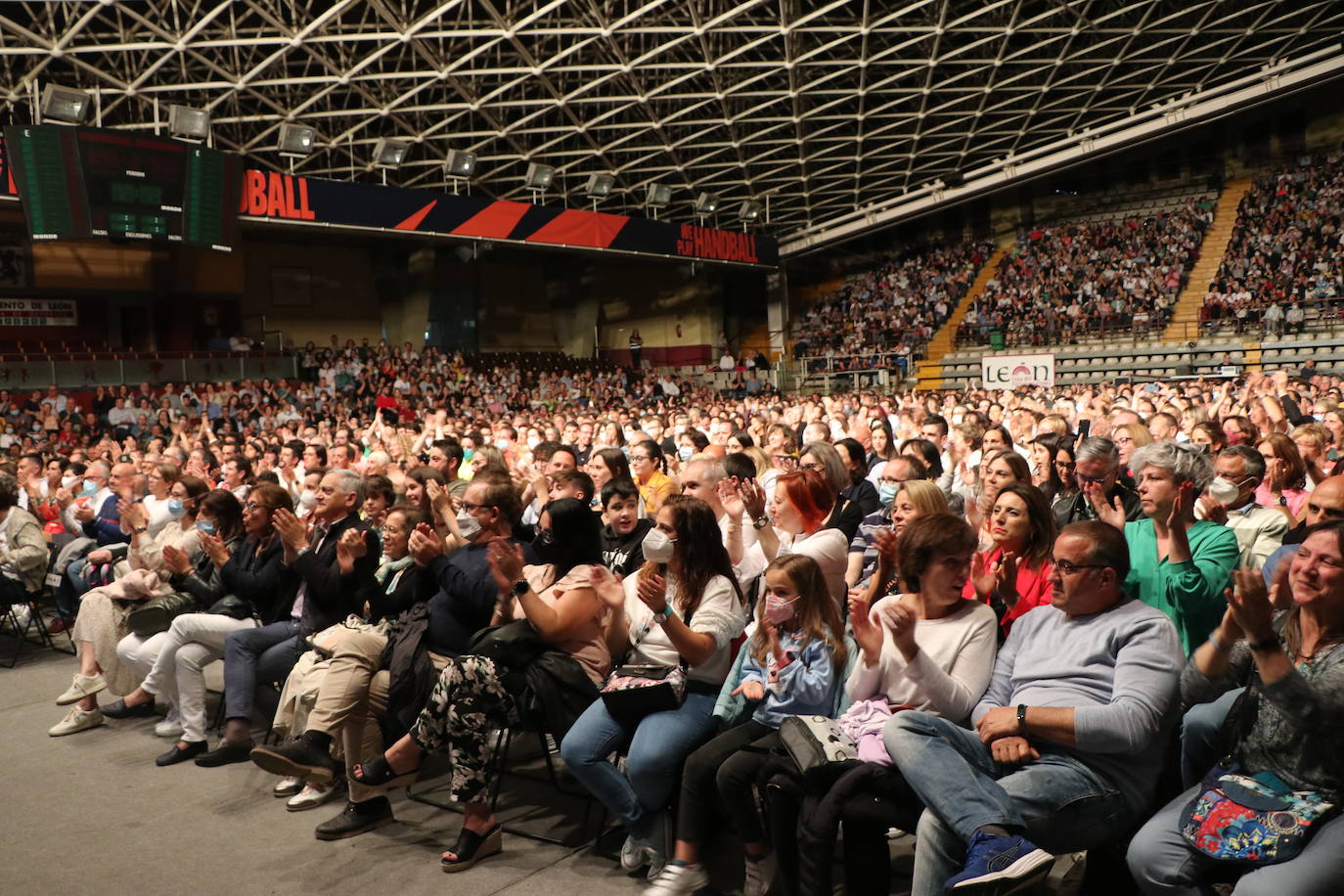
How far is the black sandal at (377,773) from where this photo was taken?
416cm

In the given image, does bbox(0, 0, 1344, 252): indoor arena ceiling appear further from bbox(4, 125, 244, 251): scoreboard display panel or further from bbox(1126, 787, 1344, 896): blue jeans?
bbox(1126, 787, 1344, 896): blue jeans

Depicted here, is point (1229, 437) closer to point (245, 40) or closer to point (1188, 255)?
point (245, 40)

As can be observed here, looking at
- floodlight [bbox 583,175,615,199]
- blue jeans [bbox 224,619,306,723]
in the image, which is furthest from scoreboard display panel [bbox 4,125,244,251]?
blue jeans [bbox 224,619,306,723]

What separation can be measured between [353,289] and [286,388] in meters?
7.71

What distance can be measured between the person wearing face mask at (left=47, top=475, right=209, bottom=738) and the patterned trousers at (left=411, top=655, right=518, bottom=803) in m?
2.60

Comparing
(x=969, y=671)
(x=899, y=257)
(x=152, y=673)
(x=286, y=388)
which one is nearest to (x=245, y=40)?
(x=286, y=388)

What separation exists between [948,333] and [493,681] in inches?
1072

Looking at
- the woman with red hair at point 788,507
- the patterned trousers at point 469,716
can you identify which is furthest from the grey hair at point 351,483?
the woman with red hair at point 788,507

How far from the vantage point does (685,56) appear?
837 inches

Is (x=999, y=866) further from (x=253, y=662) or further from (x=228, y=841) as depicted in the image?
(x=253, y=662)

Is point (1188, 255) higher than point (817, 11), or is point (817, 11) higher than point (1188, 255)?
point (817, 11)

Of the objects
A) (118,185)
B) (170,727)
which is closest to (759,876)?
(170,727)

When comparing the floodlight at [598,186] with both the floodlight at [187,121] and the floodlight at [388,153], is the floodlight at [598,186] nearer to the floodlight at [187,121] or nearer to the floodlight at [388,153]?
the floodlight at [388,153]

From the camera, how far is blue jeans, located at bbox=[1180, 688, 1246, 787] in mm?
2953
